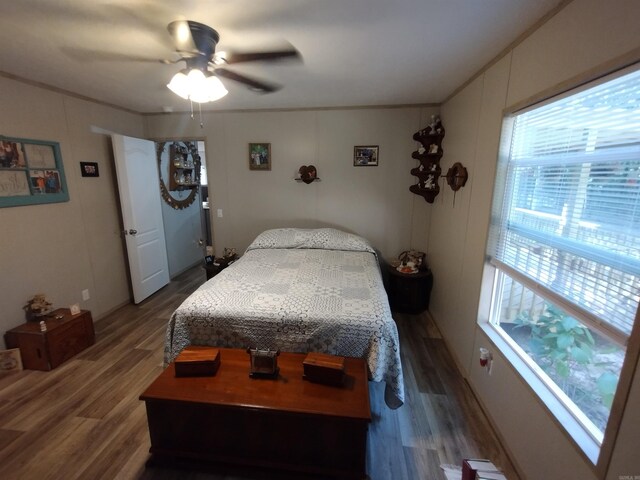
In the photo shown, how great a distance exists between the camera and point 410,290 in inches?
126

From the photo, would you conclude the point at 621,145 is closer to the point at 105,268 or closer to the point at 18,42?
the point at 18,42

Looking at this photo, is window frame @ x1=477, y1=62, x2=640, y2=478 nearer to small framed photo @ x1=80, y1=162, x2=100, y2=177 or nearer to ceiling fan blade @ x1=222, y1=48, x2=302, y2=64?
ceiling fan blade @ x1=222, y1=48, x2=302, y2=64

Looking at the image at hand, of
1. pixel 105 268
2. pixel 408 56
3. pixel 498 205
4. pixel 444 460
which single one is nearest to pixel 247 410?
pixel 444 460

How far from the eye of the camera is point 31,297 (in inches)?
96.3

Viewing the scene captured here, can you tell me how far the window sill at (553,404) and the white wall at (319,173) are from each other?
1943 mm

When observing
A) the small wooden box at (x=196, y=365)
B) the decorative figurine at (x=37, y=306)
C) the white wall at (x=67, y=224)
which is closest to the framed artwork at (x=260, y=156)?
the white wall at (x=67, y=224)

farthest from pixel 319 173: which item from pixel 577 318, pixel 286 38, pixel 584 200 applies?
pixel 577 318

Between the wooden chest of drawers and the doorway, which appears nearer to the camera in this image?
the wooden chest of drawers

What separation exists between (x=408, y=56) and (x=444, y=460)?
252cm

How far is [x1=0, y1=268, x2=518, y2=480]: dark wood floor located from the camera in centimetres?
152

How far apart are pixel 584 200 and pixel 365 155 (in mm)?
2450

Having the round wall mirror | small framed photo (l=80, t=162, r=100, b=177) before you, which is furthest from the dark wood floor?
the round wall mirror

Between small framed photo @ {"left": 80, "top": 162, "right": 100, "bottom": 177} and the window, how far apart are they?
3.74m

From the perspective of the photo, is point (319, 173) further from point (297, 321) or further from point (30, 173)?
point (30, 173)
